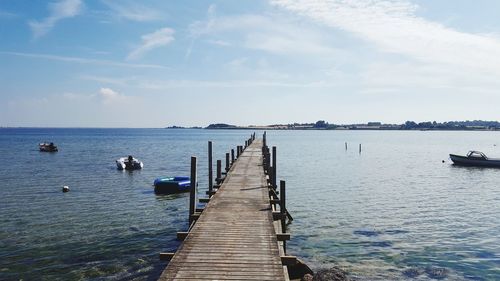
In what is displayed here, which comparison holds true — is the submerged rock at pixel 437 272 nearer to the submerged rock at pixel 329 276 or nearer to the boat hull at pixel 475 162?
the submerged rock at pixel 329 276

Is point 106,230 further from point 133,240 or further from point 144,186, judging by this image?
point 144,186

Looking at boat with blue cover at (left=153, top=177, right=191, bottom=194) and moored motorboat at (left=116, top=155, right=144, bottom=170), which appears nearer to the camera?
boat with blue cover at (left=153, top=177, right=191, bottom=194)

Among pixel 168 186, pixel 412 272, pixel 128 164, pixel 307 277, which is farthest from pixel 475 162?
pixel 307 277

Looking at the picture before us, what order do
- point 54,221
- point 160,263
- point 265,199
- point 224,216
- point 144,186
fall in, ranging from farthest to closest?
1. point 144,186
2. point 54,221
3. point 265,199
4. point 160,263
5. point 224,216

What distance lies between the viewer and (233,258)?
977 centimetres

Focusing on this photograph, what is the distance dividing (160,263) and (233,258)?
6588mm

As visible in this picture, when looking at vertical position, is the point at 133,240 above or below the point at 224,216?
below

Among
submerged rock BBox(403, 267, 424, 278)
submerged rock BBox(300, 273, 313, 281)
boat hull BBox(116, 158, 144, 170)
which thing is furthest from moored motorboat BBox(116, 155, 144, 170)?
submerged rock BBox(403, 267, 424, 278)

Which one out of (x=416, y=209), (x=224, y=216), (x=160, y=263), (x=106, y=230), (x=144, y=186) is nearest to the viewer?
(x=224, y=216)

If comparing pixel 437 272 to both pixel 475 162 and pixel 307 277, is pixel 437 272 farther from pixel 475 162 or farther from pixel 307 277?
pixel 475 162

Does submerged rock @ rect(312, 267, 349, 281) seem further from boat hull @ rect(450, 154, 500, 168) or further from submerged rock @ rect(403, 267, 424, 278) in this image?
boat hull @ rect(450, 154, 500, 168)

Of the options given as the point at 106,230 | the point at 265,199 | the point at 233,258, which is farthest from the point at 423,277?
the point at 106,230

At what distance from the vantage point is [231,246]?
421 inches

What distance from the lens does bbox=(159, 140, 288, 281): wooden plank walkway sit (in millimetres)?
8883
